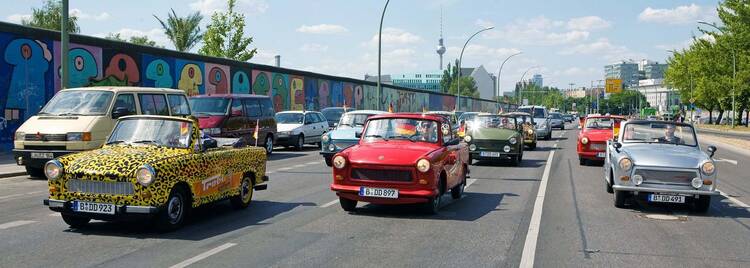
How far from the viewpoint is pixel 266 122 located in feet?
74.9

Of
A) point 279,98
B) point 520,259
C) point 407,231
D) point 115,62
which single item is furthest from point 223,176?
point 279,98

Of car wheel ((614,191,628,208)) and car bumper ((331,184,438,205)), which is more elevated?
car bumper ((331,184,438,205))

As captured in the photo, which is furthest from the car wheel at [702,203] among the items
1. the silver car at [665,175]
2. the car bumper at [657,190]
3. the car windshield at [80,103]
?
the car windshield at [80,103]

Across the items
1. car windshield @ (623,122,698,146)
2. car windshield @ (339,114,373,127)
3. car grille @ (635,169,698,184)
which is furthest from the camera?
car windshield @ (339,114,373,127)

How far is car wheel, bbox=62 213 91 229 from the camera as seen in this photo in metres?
8.32

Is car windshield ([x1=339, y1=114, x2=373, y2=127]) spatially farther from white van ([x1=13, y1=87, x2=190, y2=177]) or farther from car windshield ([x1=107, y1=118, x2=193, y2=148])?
car windshield ([x1=107, y1=118, x2=193, y2=148])

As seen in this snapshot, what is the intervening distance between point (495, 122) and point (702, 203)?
425 inches

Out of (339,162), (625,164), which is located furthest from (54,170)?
(625,164)

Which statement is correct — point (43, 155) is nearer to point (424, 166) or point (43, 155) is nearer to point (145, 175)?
point (145, 175)

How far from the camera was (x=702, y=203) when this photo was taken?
34.6 ft

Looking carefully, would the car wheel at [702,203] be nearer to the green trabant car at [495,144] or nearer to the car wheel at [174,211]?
the car wheel at [174,211]

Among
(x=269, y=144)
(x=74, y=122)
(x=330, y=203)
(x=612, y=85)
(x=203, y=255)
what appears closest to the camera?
(x=203, y=255)

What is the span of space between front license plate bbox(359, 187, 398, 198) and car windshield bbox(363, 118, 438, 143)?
1.36 m

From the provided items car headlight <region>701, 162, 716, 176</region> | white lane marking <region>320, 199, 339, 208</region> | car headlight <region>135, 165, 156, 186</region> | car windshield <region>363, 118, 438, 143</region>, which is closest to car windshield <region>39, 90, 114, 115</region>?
white lane marking <region>320, 199, 339, 208</region>
